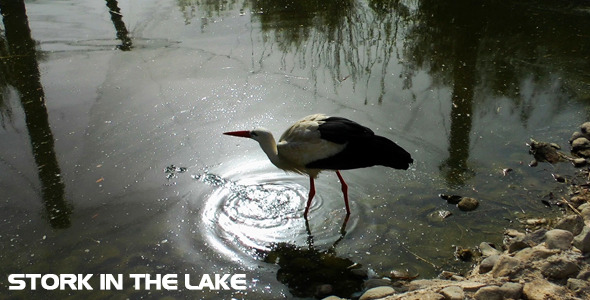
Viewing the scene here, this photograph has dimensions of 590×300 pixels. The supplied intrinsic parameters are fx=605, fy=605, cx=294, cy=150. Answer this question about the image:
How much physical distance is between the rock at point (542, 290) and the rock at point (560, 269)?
0.35ft

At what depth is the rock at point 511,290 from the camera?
3367mm

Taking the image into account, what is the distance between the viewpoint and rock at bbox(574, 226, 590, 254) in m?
3.68

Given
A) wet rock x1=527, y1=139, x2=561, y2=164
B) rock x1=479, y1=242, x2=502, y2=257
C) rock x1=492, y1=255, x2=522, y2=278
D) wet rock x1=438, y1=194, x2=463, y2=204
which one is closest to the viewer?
rock x1=492, y1=255, x2=522, y2=278

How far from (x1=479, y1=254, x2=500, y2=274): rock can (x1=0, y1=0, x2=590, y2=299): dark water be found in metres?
0.24

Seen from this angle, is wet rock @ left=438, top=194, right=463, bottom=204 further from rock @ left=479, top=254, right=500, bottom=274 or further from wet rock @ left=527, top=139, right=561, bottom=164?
wet rock @ left=527, top=139, right=561, bottom=164

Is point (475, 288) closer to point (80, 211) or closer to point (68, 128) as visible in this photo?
point (80, 211)

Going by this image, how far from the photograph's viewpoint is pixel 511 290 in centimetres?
341

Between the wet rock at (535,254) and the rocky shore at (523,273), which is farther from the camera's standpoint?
the wet rock at (535,254)


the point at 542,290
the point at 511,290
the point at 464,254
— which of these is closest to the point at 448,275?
the point at 464,254

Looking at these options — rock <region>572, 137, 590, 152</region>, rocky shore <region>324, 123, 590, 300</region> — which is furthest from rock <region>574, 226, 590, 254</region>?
rock <region>572, 137, 590, 152</region>

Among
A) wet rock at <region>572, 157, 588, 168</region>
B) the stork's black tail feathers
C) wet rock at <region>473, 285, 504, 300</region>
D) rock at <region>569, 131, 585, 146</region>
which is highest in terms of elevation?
the stork's black tail feathers

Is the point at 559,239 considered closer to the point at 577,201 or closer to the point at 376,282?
the point at 577,201

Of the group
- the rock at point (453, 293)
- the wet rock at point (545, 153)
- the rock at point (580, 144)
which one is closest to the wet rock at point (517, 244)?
the rock at point (453, 293)

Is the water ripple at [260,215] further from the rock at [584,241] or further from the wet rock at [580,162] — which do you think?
the wet rock at [580,162]
